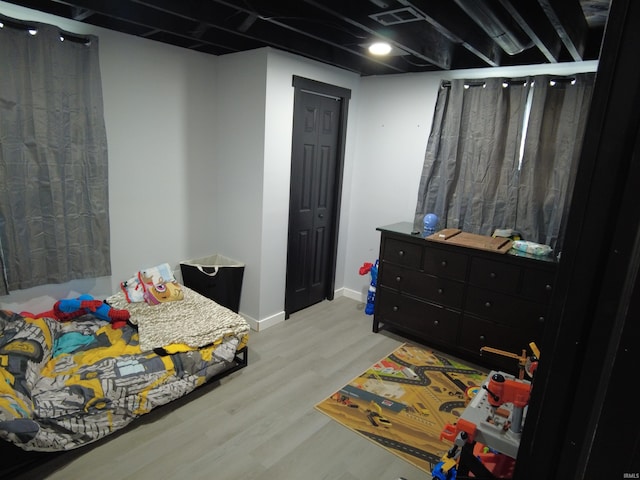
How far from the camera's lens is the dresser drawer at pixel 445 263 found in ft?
10.0

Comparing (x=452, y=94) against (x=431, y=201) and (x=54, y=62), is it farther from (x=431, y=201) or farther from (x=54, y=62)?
(x=54, y=62)

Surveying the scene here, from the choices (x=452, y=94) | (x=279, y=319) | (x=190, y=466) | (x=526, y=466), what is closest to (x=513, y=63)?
(x=452, y=94)

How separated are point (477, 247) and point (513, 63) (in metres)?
1.47

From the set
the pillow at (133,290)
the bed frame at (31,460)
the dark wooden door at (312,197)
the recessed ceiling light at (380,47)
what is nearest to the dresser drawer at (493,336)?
the dark wooden door at (312,197)

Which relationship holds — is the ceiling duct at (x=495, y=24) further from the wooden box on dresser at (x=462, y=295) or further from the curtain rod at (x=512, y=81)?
the wooden box on dresser at (x=462, y=295)

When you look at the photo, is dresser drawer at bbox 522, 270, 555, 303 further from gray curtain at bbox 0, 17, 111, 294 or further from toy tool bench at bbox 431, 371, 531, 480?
gray curtain at bbox 0, 17, 111, 294

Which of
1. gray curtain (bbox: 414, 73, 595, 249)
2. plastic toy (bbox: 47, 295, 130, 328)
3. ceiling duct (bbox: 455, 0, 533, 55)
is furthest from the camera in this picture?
gray curtain (bbox: 414, 73, 595, 249)

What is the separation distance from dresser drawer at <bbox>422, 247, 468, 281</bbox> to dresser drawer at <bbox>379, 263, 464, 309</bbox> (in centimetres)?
5

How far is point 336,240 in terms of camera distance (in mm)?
4188

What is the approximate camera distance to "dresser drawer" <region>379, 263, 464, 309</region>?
3.13m

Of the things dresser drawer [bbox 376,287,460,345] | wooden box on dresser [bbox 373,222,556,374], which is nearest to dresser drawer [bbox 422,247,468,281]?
wooden box on dresser [bbox 373,222,556,374]

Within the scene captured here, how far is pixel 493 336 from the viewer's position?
9.82ft

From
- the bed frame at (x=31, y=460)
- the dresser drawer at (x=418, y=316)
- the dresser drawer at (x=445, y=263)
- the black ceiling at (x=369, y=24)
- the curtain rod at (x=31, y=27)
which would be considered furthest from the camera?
the dresser drawer at (x=418, y=316)

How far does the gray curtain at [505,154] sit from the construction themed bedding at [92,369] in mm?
2107
